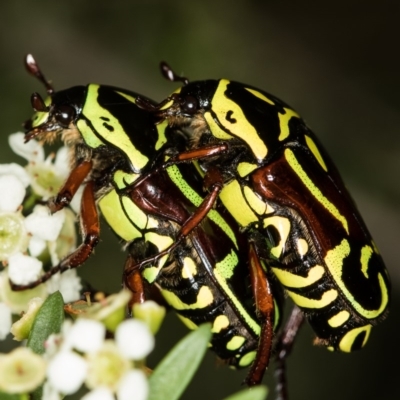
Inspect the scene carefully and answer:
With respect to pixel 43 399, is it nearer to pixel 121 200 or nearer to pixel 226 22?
pixel 121 200

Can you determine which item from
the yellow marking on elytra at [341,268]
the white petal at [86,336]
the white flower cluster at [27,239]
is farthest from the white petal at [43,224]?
the yellow marking on elytra at [341,268]

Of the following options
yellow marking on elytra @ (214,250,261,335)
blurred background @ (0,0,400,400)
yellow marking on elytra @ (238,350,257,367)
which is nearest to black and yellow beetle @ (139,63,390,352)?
yellow marking on elytra @ (214,250,261,335)

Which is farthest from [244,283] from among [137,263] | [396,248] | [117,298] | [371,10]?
[371,10]

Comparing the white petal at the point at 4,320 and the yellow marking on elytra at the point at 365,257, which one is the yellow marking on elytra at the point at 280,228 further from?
the white petal at the point at 4,320

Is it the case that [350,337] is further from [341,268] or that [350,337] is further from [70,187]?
[70,187]

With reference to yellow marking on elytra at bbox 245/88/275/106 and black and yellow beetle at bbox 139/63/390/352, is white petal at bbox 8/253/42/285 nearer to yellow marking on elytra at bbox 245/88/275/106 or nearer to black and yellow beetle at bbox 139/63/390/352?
black and yellow beetle at bbox 139/63/390/352

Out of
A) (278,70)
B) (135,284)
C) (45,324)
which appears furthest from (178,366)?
(278,70)
